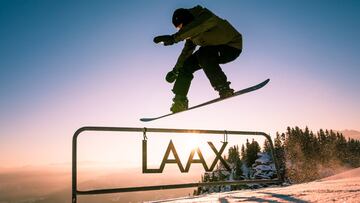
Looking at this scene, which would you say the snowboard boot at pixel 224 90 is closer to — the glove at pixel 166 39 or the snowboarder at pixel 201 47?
the snowboarder at pixel 201 47

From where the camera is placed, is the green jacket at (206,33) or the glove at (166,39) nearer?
the green jacket at (206,33)

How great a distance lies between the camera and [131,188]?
4418mm

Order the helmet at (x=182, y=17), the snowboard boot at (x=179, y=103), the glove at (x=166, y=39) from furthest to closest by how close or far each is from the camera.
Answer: the snowboard boot at (x=179, y=103) < the helmet at (x=182, y=17) < the glove at (x=166, y=39)

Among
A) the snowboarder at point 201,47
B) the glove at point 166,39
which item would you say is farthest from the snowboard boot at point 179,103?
the glove at point 166,39

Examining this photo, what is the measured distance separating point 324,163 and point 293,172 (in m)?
18.2

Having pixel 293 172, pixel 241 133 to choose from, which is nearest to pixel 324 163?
pixel 293 172

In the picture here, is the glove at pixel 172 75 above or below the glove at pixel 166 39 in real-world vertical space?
below

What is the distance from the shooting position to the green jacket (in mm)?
5027

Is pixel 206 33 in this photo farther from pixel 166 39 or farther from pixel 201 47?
pixel 166 39

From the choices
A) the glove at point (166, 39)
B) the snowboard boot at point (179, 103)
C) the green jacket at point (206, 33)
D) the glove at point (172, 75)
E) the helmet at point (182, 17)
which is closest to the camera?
the green jacket at point (206, 33)

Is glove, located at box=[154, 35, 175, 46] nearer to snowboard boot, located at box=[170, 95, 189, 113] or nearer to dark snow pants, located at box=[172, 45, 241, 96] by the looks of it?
dark snow pants, located at box=[172, 45, 241, 96]

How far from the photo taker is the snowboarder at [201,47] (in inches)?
201

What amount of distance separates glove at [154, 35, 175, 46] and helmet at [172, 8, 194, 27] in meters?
0.43

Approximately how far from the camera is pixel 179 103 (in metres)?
6.20
